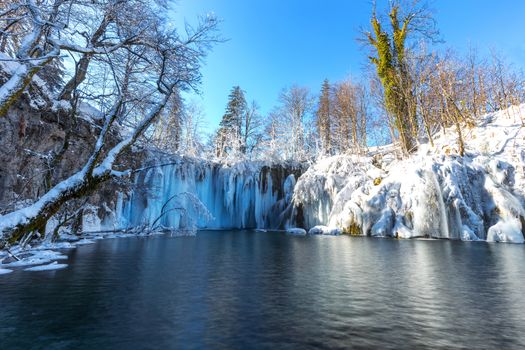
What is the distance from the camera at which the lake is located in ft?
8.31

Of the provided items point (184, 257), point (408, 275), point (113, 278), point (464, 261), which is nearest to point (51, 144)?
point (184, 257)

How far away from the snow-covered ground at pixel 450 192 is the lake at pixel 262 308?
9067 millimetres

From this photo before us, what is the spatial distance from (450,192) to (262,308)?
14360 millimetres

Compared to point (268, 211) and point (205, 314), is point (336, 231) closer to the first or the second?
point (268, 211)

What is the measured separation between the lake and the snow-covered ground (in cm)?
907

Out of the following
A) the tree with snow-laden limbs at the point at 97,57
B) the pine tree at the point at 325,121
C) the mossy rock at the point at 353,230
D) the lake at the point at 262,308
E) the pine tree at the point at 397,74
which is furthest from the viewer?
the pine tree at the point at 325,121

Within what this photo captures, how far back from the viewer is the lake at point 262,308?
253cm

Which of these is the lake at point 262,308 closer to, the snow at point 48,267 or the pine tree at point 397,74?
the snow at point 48,267

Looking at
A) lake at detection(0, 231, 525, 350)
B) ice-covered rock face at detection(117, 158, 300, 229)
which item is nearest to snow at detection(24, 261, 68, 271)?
lake at detection(0, 231, 525, 350)

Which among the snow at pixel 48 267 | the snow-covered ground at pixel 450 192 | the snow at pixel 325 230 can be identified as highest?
the snow-covered ground at pixel 450 192

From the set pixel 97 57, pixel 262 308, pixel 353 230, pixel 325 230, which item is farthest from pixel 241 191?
pixel 262 308

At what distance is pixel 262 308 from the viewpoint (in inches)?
137

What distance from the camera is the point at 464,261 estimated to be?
278 inches

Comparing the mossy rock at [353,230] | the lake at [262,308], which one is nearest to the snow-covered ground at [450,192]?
the mossy rock at [353,230]
